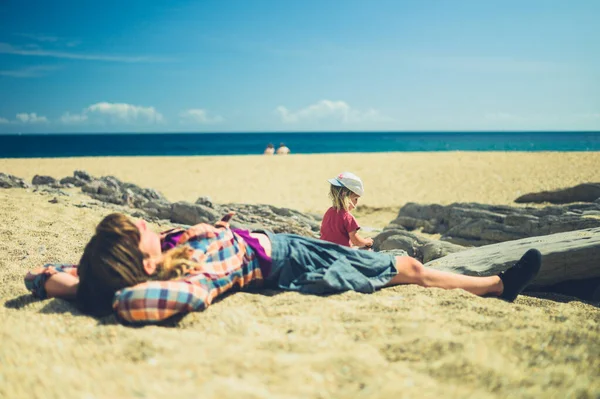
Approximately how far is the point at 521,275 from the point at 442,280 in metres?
0.62

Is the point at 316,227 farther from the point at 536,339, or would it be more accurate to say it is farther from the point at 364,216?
the point at 536,339

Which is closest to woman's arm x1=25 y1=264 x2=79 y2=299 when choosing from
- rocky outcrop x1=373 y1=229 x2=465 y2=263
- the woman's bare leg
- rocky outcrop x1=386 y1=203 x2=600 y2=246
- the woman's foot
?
the woman's bare leg

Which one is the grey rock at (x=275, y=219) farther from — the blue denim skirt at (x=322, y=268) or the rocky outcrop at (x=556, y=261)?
the blue denim skirt at (x=322, y=268)

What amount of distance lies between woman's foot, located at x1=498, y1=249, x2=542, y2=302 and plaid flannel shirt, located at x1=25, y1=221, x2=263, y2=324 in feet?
6.67

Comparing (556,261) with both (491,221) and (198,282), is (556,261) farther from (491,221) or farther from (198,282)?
(491,221)

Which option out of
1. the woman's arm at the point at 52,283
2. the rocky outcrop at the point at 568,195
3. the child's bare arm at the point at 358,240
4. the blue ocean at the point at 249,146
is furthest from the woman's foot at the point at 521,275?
the blue ocean at the point at 249,146

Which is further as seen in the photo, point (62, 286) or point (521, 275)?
point (521, 275)

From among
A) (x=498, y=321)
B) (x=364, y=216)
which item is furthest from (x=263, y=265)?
(x=364, y=216)

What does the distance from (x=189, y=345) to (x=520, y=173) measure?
17.9m

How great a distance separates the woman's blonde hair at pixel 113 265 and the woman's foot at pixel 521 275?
2.53 meters

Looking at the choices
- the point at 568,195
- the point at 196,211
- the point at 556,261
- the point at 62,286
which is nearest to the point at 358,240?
the point at 556,261

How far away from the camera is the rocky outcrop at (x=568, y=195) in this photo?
11.0 m

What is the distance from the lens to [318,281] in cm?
345

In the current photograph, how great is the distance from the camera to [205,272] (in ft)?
10.2
